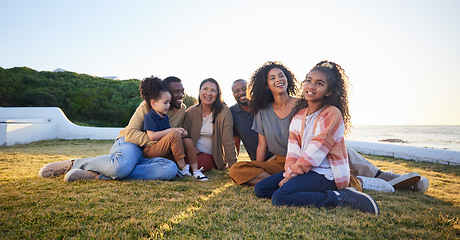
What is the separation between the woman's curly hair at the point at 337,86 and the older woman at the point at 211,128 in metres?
1.77

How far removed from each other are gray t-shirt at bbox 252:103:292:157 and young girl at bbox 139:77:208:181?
93 cm

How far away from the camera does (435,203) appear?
8.34 feet

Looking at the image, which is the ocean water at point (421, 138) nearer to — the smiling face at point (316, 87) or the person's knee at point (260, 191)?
the smiling face at point (316, 87)

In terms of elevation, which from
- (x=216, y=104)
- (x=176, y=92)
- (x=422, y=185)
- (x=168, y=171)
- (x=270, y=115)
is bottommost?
(x=168, y=171)

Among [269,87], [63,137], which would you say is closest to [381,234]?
[269,87]

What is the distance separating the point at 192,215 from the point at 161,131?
166 cm

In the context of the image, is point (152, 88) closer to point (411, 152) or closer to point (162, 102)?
point (162, 102)

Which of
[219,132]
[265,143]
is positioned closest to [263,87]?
[265,143]

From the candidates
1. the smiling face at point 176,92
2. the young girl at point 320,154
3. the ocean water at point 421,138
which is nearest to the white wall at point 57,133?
the ocean water at point 421,138

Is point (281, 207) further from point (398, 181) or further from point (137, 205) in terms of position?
point (398, 181)

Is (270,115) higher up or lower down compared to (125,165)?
higher up

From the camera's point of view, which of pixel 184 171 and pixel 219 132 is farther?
pixel 219 132

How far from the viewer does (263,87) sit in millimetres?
3320

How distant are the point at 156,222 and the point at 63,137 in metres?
9.55
